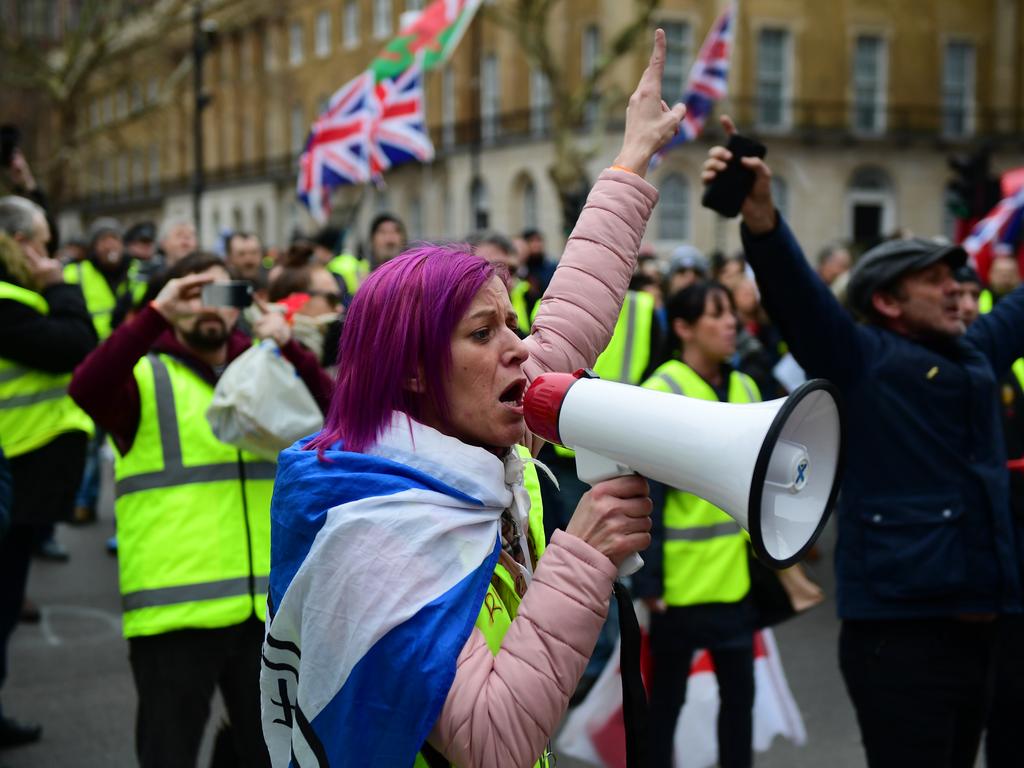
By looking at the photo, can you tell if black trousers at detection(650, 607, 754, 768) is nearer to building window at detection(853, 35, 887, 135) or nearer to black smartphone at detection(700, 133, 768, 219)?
black smartphone at detection(700, 133, 768, 219)

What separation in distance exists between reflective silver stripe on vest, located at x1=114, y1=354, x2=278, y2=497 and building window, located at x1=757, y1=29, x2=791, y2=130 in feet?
108

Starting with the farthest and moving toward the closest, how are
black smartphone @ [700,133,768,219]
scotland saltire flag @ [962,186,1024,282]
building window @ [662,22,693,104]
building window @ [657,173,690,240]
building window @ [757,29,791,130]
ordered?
building window @ [757,29,791,130] < building window @ [662,22,693,104] < building window @ [657,173,690,240] < scotland saltire flag @ [962,186,1024,282] < black smartphone @ [700,133,768,219]

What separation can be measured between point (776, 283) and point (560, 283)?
2.97ft

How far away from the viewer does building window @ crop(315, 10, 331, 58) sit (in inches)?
1794

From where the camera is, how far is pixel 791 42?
35.2 meters

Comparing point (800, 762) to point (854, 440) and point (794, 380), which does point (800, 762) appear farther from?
point (794, 380)

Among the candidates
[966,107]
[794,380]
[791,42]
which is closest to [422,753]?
[794,380]

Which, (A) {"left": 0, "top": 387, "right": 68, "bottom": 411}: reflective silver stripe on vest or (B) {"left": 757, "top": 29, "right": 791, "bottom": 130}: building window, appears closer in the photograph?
(A) {"left": 0, "top": 387, "right": 68, "bottom": 411}: reflective silver stripe on vest

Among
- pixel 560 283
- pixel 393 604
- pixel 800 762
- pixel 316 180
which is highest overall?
pixel 316 180

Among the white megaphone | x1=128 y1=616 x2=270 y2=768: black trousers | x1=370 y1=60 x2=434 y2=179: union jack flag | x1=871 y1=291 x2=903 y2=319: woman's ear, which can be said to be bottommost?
x1=128 y1=616 x2=270 y2=768: black trousers

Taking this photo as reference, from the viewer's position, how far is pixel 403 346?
196 centimetres

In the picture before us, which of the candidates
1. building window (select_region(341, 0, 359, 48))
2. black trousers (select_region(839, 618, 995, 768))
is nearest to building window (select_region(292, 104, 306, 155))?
building window (select_region(341, 0, 359, 48))

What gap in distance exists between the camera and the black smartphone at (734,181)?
3.06 m

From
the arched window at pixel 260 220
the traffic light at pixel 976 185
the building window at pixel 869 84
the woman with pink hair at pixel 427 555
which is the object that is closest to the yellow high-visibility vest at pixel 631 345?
the woman with pink hair at pixel 427 555
